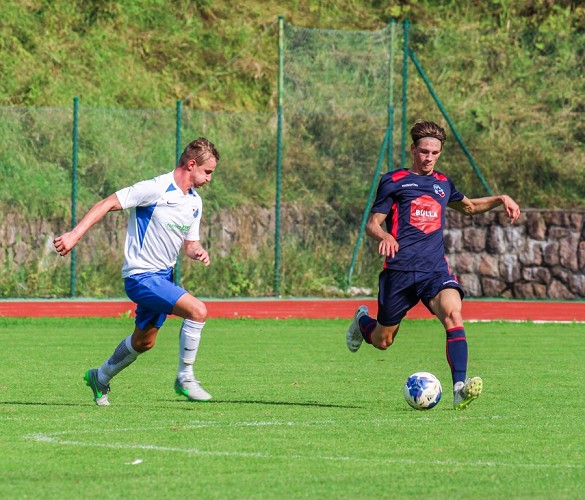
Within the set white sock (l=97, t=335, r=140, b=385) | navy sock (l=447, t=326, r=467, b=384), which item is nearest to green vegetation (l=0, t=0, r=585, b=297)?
white sock (l=97, t=335, r=140, b=385)

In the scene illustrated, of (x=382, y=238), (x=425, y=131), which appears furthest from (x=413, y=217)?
(x=425, y=131)

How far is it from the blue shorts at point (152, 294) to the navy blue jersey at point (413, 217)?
1.82 meters

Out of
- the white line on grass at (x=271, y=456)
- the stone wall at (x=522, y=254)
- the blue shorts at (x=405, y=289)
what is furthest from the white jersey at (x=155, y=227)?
the stone wall at (x=522, y=254)

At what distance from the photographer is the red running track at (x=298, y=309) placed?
22312 mm

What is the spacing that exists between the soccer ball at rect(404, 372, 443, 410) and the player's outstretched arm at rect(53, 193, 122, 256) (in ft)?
8.10

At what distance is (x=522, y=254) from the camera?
26.5m

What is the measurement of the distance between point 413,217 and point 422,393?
1713 millimetres

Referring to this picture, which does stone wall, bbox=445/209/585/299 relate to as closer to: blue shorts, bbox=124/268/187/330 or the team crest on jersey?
the team crest on jersey

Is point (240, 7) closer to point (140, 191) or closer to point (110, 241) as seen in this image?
point (110, 241)

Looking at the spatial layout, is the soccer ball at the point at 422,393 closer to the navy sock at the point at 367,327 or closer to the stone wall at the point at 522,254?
the navy sock at the point at 367,327

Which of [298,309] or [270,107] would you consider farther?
[270,107]

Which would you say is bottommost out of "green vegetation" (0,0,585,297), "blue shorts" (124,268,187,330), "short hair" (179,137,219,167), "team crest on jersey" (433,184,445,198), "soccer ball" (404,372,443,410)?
"soccer ball" (404,372,443,410)

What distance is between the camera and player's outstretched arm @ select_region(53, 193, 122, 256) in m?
9.82

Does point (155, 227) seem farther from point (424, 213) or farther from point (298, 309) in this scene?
point (298, 309)
